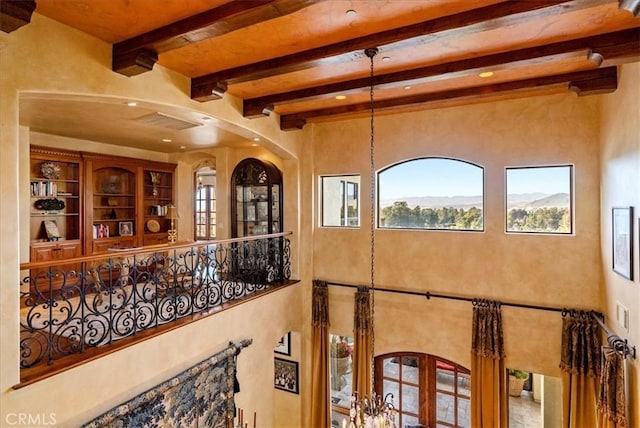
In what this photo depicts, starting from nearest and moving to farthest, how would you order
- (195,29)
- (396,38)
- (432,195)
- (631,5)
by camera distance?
(631,5) → (195,29) → (396,38) → (432,195)

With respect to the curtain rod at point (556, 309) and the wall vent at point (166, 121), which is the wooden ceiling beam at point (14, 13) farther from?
the curtain rod at point (556, 309)

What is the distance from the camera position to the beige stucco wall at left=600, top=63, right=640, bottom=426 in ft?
9.59

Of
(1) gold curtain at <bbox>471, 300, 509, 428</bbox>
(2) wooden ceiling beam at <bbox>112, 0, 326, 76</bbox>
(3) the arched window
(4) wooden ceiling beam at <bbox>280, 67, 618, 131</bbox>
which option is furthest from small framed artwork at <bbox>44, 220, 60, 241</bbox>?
(1) gold curtain at <bbox>471, 300, 509, 428</bbox>

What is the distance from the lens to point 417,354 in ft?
17.4

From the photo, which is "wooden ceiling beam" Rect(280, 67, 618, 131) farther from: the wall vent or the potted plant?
the potted plant

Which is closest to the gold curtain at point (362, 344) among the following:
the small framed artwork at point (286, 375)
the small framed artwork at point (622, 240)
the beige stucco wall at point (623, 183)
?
the small framed artwork at point (286, 375)

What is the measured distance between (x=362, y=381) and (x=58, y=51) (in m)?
5.50

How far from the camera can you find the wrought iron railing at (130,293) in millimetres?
2967

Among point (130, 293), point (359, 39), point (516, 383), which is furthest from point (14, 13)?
point (516, 383)

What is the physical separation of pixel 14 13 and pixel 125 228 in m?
5.40

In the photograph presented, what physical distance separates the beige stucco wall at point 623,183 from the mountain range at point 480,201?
0.49 m

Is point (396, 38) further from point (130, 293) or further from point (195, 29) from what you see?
point (130, 293)

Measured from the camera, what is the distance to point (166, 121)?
4.68 metres

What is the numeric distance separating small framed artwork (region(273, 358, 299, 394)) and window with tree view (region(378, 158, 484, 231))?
298 centimetres
